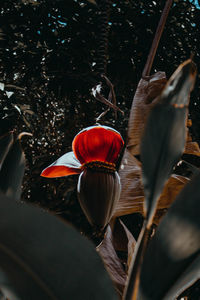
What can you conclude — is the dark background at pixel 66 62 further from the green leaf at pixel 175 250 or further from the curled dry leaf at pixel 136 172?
the green leaf at pixel 175 250

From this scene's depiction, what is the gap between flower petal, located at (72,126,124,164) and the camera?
0.47m

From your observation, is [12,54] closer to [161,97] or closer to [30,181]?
[30,181]

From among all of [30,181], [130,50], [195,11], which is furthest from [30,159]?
[195,11]

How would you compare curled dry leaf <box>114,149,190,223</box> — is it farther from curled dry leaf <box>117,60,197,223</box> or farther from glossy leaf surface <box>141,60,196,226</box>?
glossy leaf surface <box>141,60,196,226</box>

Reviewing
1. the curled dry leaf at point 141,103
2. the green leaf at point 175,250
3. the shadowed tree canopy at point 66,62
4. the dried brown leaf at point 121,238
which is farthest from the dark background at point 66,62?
the green leaf at point 175,250

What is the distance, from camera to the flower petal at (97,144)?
0.47 metres

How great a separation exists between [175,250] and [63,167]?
1.06 feet

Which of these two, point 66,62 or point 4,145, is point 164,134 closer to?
point 4,145

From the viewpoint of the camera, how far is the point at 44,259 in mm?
148

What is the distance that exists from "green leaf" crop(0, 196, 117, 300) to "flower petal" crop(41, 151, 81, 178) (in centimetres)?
32

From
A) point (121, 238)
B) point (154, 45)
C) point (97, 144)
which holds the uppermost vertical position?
point (154, 45)

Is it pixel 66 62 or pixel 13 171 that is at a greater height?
pixel 66 62

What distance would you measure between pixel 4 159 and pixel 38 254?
14 centimetres

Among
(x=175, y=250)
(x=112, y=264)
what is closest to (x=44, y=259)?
(x=175, y=250)
